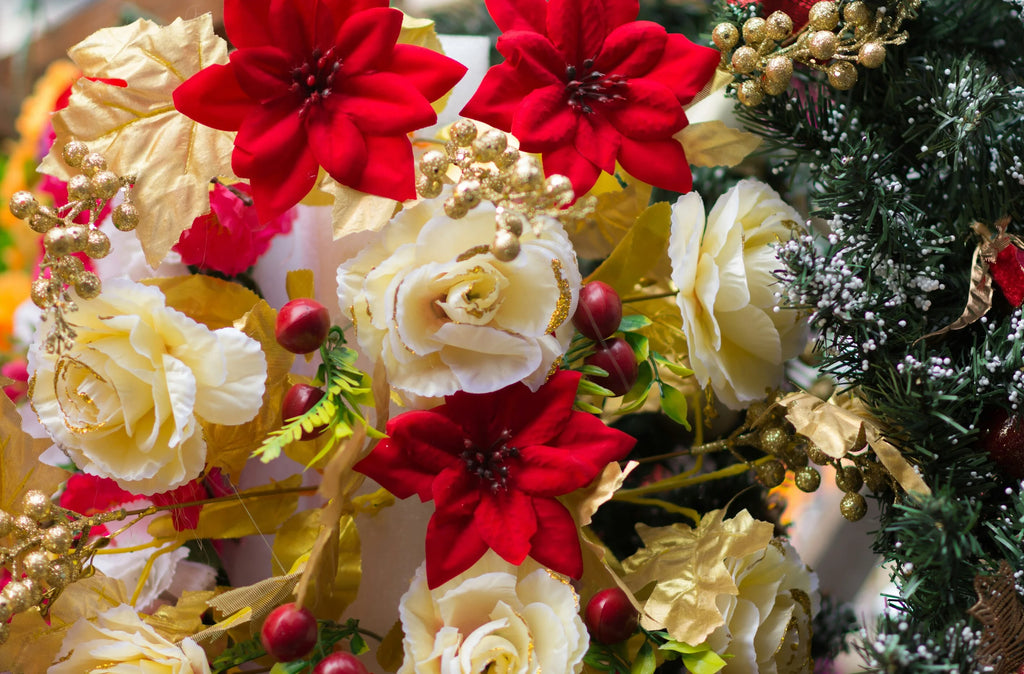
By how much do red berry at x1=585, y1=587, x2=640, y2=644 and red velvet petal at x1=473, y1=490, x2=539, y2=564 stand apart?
0.04 m

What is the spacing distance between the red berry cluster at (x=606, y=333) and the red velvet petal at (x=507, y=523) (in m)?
0.07

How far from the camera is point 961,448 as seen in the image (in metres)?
0.37

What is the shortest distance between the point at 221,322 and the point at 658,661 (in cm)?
26

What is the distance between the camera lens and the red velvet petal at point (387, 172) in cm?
38

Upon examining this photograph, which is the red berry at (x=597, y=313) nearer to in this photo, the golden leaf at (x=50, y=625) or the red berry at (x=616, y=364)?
the red berry at (x=616, y=364)

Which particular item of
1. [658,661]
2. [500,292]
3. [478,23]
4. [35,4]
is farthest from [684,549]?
[35,4]

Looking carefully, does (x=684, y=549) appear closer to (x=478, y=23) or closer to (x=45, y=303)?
(x=45, y=303)

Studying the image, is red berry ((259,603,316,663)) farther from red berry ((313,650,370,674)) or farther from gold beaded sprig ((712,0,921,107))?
gold beaded sprig ((712,0,921,107))

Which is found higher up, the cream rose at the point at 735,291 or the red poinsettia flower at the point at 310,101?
the red poinsettia flower at the point at 310,101

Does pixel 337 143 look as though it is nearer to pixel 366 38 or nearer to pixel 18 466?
pixel 366 38

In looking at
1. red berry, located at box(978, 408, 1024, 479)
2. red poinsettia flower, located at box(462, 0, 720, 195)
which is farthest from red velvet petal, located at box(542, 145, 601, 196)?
red berry, located at box(978, 408, 1024, 479)

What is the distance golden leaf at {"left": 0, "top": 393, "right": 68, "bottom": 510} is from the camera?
1.27 ft

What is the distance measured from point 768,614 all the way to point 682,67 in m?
0.26

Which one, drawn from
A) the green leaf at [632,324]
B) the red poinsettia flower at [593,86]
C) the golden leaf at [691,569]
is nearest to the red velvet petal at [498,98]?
the red poinsettia flower at [593,86]
